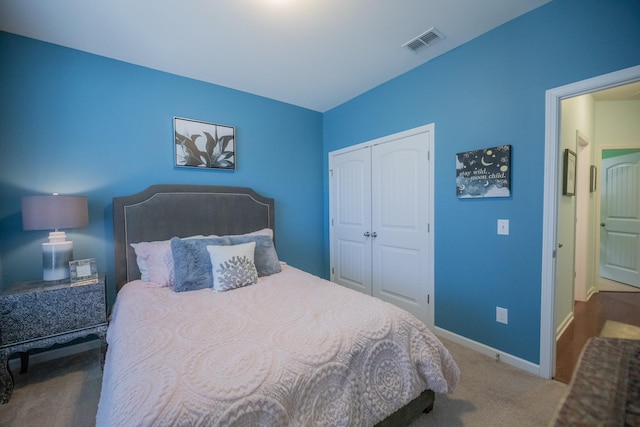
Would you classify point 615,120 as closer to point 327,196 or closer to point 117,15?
point 327,196

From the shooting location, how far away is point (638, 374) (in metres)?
0.51

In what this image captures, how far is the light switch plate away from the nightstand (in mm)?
3104

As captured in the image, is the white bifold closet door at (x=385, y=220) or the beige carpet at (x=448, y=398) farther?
the white bifold closet door at (x=385, y=220)

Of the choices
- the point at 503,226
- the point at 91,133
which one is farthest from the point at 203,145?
the point at 503,226

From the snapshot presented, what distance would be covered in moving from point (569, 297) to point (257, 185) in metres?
3.64

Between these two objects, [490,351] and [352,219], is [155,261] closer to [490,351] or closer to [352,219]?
[352,219]

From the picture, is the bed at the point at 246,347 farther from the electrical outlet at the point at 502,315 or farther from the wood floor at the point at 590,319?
the wood floor at the point at 590,319

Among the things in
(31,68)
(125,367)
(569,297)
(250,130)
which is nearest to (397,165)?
(250,130)

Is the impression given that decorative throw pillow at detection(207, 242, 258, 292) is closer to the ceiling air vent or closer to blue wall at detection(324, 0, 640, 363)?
blue wall at detection(324, 0, 640, 363)

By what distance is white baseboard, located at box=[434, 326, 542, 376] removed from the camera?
76.8 inches

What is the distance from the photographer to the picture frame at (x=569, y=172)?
7.62ft

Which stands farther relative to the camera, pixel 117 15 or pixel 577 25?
pixel 117 15

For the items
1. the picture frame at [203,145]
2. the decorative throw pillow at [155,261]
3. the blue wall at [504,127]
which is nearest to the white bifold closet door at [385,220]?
the blue wall at [504,127]

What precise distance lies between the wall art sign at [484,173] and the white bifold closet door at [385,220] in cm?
34
